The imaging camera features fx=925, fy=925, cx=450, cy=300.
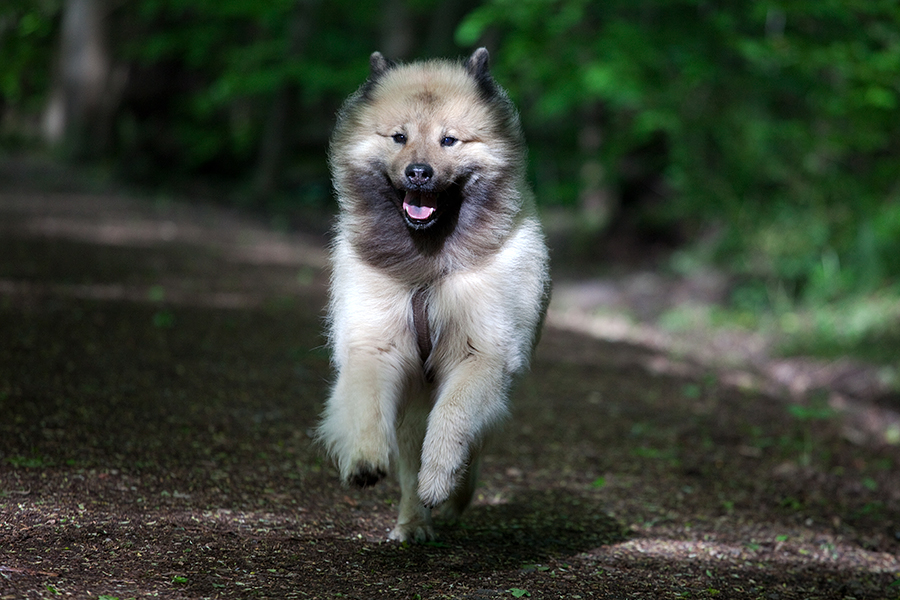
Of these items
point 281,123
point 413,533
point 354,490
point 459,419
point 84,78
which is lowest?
point 354,490

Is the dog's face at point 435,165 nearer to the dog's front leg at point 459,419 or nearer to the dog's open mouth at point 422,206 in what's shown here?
the dog's open mouth at point 422,206

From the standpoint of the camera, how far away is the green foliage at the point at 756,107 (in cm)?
1118

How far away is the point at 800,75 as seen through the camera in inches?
476

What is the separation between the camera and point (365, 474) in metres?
3.53

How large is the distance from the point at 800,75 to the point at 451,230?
378 inches

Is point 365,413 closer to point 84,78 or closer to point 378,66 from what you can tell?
point 378,66

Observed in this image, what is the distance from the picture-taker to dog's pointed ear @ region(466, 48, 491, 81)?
4.20 m

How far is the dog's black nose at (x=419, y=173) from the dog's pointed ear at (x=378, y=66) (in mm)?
691

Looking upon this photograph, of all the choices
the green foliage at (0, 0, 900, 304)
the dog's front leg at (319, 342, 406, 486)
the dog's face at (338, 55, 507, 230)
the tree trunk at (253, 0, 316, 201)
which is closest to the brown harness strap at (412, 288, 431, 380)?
the dog's front leg at (319, 342, 406, 486)

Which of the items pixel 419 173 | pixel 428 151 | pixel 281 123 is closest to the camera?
pixel 419 173

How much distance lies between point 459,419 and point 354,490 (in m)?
1.62

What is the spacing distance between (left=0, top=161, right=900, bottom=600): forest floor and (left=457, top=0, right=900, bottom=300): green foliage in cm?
284

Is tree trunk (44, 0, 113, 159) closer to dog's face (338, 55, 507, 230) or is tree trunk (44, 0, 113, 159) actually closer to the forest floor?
→ the forest floor

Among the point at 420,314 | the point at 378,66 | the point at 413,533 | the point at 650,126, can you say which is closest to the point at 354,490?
the point at 413,533
